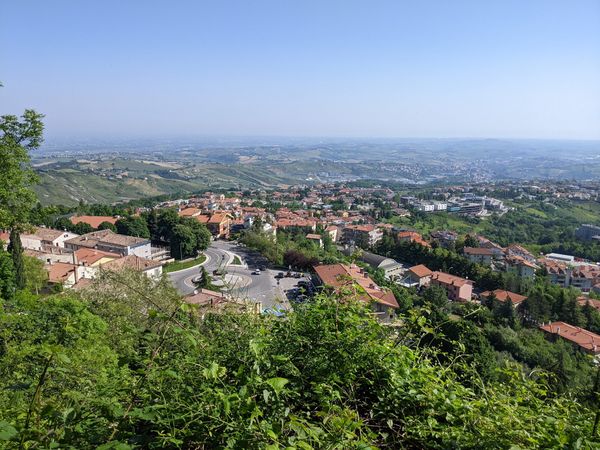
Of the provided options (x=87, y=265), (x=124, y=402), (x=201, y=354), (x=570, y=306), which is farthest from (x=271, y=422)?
(x=570, y=306)

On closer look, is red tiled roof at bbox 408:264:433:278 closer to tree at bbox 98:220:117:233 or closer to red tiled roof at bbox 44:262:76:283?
red tiled roof at bbox 44:262:76:283

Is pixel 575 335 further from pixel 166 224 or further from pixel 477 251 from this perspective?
pixel 166 224

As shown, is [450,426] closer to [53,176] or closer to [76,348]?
[76,348]

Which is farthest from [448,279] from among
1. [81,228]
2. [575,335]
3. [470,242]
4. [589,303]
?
[81,228]

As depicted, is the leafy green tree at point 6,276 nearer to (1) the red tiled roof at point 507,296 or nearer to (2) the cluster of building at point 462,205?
(1) the red tiled roof at point 507,296

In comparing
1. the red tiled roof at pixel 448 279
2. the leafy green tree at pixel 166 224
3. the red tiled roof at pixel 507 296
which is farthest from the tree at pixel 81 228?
the red tiled roof at pixel 507 296
